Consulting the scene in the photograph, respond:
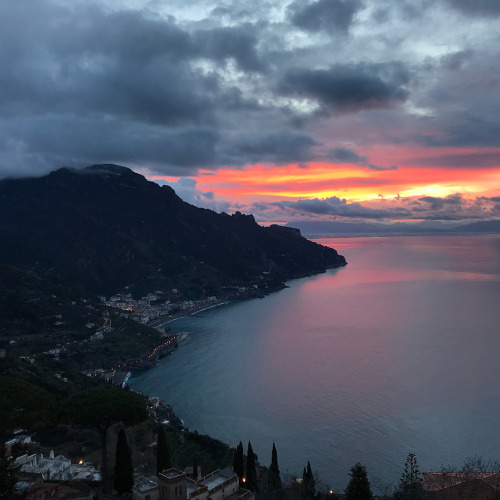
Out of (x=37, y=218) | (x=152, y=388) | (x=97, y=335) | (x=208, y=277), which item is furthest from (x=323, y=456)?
(x=37, y=218)

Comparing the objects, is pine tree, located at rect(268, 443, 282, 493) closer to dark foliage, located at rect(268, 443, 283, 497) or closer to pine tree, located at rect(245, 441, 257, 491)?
dark foliage, located at rect(268, 443, 283, 497)

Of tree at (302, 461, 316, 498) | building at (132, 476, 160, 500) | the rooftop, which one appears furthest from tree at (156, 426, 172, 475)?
tree at (302, 461, 316, 498)

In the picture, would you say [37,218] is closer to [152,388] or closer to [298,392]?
[152,388]

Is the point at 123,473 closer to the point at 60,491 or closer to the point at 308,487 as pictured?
the point at 60,491

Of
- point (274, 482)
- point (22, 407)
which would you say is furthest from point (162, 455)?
point (22, 407)

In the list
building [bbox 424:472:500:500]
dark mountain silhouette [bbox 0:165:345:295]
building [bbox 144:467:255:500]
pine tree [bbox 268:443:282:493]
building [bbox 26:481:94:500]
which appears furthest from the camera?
dark mountain silhouette [bbox 0:165:345:295]

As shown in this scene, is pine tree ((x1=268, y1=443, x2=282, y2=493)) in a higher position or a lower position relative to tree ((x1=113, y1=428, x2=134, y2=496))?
lower
